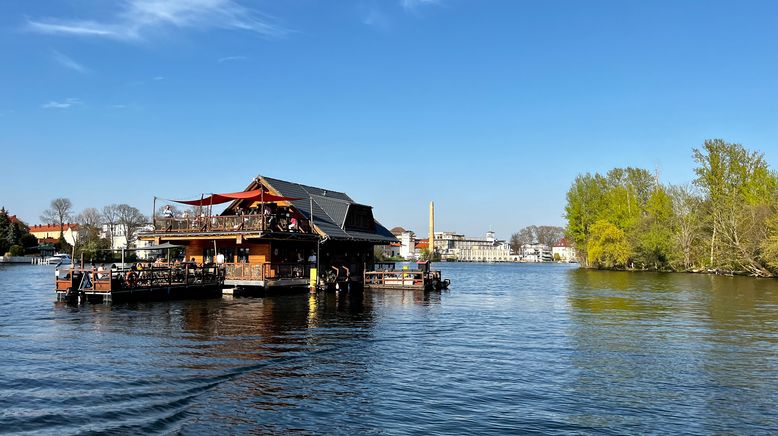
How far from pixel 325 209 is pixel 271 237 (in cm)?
952

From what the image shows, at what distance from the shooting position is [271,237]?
35.8 metres

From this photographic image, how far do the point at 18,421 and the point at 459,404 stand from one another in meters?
8.01

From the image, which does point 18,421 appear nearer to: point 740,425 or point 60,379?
point 60,379

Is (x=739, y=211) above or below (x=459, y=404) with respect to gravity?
above

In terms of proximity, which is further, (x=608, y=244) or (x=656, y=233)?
(x=608, y=244)

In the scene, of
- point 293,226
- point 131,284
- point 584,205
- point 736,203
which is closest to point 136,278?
point 131,284

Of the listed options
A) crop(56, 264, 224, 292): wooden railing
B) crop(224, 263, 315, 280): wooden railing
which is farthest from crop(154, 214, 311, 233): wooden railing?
→ crop(56, 264, 224, 292): wooden railing

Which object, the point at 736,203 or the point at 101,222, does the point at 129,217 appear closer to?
the point at 101,222

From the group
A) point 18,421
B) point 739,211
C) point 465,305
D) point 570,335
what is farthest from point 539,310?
point 739,211

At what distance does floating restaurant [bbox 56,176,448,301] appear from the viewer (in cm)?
3144

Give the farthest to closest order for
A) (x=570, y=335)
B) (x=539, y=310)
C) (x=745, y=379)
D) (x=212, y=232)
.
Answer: (x=212, y=232) < (x=539, y=310) < (x=570, y=335) < (x=745, y=379)

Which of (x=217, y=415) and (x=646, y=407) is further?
(x=646, y=407)

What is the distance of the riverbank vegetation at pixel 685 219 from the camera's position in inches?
2571

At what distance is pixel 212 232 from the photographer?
36.7m
